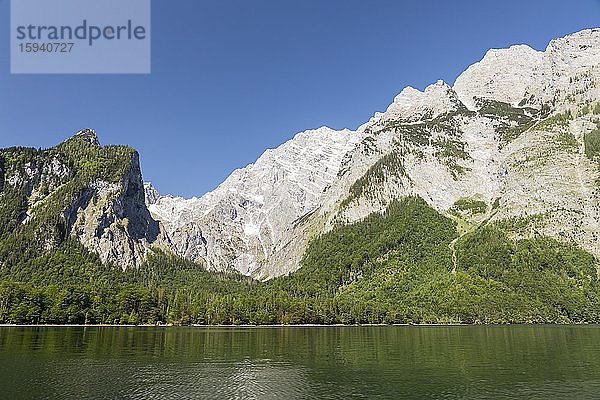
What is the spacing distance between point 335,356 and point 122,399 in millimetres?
52920

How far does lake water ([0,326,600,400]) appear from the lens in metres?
64.6

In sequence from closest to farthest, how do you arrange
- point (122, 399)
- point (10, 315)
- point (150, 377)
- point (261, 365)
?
point (122, 399) → point (150, 377) → point (261, 365) → point (10, 315)

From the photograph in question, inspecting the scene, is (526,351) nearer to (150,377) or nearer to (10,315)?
(150,377)

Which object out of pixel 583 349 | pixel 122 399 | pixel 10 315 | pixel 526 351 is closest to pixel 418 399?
pixel 122 399

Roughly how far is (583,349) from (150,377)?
96.1 meters

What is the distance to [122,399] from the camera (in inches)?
2355

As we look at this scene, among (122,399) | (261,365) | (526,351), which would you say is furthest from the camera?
(526,351)

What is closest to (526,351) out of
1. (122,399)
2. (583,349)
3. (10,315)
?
(583,349)

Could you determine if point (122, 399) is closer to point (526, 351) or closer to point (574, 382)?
point (574, 382)

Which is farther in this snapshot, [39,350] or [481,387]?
[39,350]

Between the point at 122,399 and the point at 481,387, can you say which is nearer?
the point at 122,399

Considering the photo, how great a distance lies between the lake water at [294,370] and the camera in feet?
212

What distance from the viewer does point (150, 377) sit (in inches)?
2953

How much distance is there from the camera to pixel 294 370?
84625 millimetres
